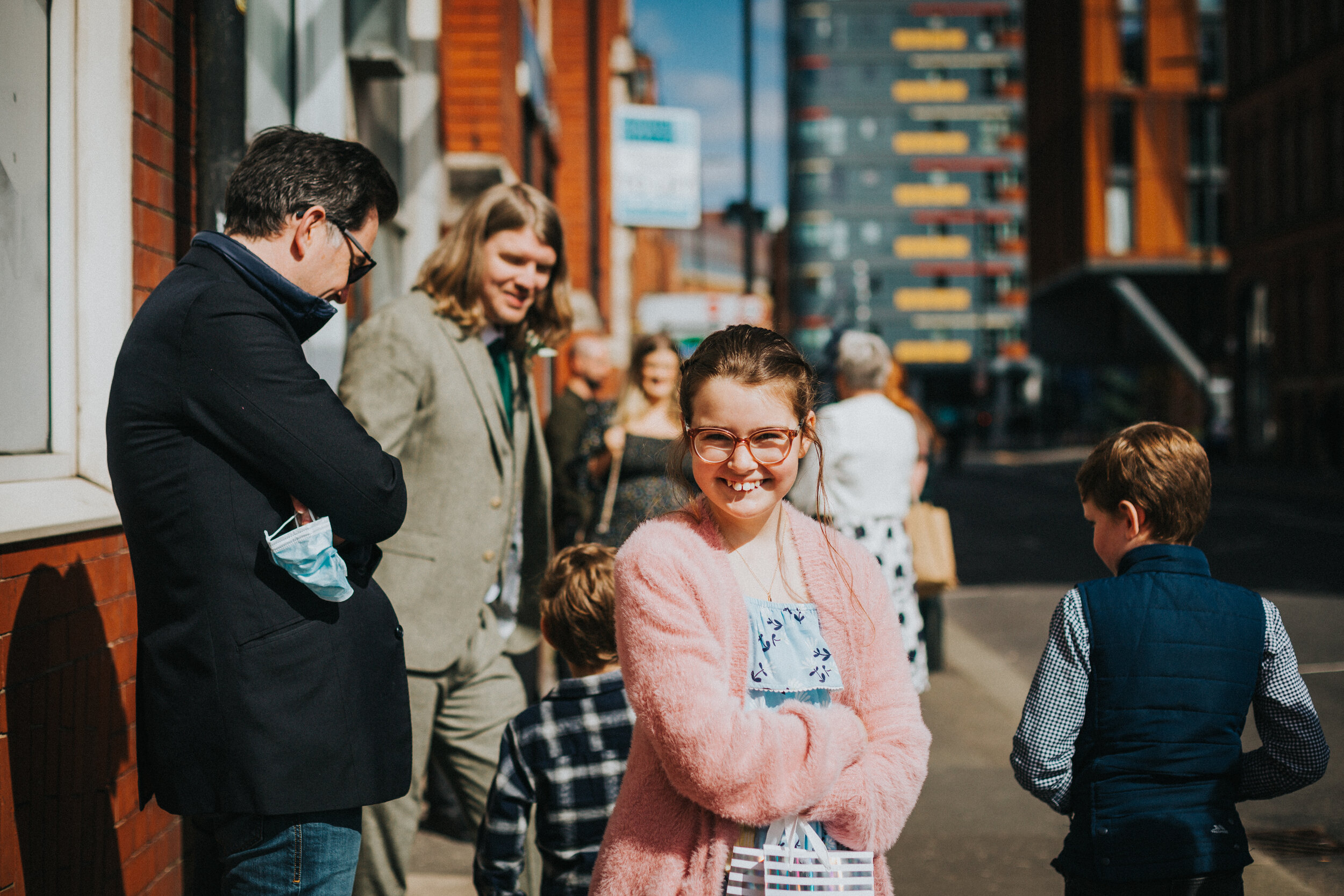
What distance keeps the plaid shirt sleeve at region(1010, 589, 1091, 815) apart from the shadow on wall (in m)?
2.03

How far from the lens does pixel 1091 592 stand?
2.48 metres

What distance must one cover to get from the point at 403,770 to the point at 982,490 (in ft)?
87.2

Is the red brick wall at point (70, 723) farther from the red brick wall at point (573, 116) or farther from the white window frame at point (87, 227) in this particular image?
the red brick wall at point (573, 116)

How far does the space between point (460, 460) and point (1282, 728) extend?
2033mm

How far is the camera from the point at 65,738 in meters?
2.68

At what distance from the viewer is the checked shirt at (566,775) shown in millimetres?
2627

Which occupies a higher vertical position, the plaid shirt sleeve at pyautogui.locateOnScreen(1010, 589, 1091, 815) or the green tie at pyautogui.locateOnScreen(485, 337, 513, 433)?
the green tie at pyautogui.locateOnScreen(485, 337, 513, 433)

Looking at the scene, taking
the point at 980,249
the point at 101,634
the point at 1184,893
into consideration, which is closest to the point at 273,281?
the point at 101,634

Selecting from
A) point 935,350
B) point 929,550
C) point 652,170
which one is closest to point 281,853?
point 929,550

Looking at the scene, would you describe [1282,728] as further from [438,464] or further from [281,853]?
[438,464]

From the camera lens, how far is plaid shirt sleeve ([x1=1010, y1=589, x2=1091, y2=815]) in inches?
96.5

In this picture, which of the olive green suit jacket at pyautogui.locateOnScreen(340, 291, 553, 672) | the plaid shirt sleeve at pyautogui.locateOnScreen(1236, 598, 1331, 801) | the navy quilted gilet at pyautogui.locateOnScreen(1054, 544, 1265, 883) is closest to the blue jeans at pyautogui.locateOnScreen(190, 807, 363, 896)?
the olive green suit jacket at pyautogui.locateOnScreen(340, 291, 553, 672)

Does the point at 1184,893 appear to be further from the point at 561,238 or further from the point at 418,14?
the point at 418,14

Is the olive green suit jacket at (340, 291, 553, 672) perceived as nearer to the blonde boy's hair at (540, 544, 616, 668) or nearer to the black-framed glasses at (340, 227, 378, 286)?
the blonde boy's hair at (540, 544, 616, 668)
